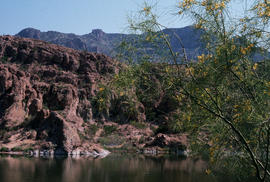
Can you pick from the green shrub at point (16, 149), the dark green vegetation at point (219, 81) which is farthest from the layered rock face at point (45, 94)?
the dark green vegetation at point (219, 81)

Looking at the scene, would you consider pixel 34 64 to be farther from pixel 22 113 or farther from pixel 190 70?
pixel 190 70

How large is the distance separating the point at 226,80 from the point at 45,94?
60.2m

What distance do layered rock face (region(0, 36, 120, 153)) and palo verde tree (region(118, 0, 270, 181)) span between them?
29.3 m

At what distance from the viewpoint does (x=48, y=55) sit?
2886 inches

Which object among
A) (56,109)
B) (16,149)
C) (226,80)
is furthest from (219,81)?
(56,109)

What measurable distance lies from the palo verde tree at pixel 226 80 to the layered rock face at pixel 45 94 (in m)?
29.3

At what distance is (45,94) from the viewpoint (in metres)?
62.7

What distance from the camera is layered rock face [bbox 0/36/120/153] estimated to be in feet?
158

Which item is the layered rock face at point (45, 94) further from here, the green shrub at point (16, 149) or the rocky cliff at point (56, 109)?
the green shrub at point (16, 149)

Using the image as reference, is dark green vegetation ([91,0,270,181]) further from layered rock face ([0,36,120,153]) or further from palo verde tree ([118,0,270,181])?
layered rock face ([0,36,120,153])

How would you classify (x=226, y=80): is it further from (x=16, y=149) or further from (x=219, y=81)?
(x=16, y=149)

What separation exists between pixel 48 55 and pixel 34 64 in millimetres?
4459

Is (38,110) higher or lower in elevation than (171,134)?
higher

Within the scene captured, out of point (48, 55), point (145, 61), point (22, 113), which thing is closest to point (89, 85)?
point (48, 55)
